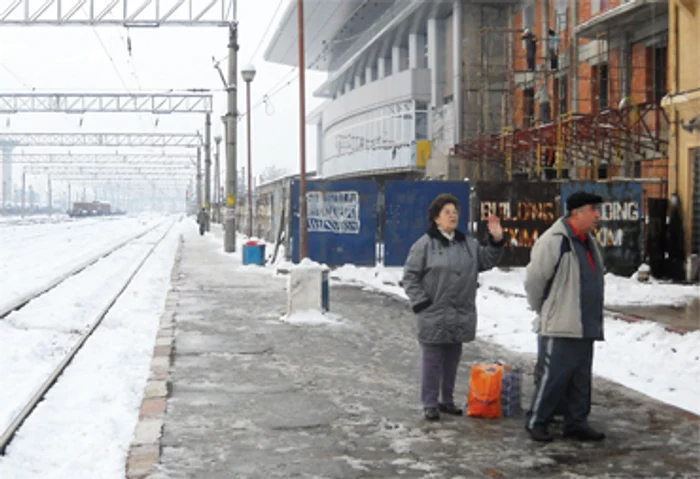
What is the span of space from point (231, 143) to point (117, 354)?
22.7 m

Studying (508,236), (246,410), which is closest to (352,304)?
(508,236)

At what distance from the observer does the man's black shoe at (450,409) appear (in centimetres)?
746

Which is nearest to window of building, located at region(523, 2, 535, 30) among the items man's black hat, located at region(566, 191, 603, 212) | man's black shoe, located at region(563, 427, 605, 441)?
man's black hat, located at region(566, 191, 603, 212)

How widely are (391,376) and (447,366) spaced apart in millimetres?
1982

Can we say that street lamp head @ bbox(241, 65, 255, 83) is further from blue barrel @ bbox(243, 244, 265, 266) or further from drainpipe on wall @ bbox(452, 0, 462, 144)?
drainpipe on wall @ bbox(452, 0, 462, 144)

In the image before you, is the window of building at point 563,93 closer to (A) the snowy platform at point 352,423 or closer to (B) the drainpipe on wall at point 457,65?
(B) the drainpipe on wall at point 457,65

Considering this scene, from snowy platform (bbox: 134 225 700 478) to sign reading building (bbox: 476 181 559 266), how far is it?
9.04 metres

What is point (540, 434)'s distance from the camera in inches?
262

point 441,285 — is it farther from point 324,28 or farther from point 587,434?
point 324,28

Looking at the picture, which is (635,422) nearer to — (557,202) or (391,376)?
(391,376)

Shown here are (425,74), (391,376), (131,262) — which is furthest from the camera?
(425,74)

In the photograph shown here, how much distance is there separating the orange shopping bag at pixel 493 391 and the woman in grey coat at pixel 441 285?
1.02 ft

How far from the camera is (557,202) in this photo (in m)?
21.2

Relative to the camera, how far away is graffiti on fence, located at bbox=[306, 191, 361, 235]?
2266 centimetres
